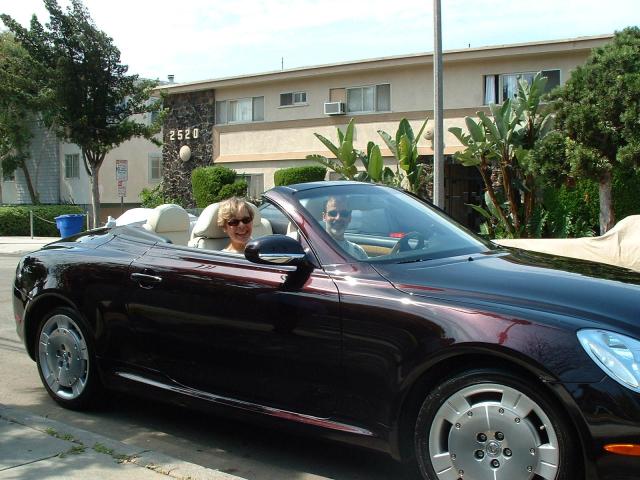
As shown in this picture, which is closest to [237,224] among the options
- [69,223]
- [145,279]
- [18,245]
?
[145,279]

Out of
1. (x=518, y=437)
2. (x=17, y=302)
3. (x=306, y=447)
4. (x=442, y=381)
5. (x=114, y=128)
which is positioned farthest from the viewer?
(x=114, y=128)

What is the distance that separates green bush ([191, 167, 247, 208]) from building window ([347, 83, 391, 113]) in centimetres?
443

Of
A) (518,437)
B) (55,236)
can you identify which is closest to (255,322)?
(518,437)

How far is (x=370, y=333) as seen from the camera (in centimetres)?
359

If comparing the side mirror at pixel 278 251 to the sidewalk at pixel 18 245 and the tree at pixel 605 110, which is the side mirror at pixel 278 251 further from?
the sidewalk at pixel 18 245

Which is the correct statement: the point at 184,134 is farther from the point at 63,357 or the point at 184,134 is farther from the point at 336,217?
the point at 336,217

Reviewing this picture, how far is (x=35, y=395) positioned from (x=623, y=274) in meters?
4.25

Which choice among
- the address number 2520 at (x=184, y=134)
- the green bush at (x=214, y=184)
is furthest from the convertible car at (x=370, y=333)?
the address number 2520 at (x=184, y=134)

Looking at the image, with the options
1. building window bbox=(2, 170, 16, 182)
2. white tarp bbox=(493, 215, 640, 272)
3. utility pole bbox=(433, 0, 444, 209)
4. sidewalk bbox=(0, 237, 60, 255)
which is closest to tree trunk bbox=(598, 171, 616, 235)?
utility pole bbox=(433, 0, 444, 209)

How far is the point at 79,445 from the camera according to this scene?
414 cm

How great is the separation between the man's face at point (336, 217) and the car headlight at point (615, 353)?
58.7 inches

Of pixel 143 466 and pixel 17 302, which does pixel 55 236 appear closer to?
pixel 17 302

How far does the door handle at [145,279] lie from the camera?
4.55 metres

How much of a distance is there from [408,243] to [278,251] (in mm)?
785
